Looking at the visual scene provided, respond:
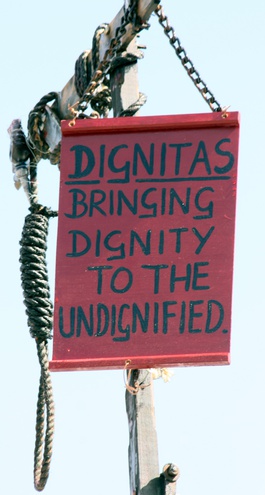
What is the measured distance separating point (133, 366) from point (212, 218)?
58 centimetres

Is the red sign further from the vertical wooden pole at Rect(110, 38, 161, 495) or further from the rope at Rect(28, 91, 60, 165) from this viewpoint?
the rope at Rect(28, 91, 60, 165)

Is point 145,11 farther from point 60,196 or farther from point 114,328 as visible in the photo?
point 114,328

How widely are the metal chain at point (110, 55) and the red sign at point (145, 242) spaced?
32 cm

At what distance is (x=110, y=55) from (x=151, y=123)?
666 mm

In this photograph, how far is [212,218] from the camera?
5828 millimetres

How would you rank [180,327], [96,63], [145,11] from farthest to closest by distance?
[96,63] → [145,11] → [180,327]

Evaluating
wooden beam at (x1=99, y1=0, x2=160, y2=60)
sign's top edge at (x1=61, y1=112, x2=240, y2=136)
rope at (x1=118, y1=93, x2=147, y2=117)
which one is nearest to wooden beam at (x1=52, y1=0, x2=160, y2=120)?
wooden beam at (x1=99, y1=0, x2=160, y2=60)

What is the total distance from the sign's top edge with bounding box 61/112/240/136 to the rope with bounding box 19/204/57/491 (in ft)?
3.40

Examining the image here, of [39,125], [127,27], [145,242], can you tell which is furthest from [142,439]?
[39,125]

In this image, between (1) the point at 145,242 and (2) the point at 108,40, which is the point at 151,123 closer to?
(1) the point at 145,242

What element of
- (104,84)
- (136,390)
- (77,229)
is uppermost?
(104,84)

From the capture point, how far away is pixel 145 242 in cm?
585

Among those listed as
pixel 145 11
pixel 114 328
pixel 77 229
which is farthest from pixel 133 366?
pixel 145 11

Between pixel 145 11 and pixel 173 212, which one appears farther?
pixel 145 11
